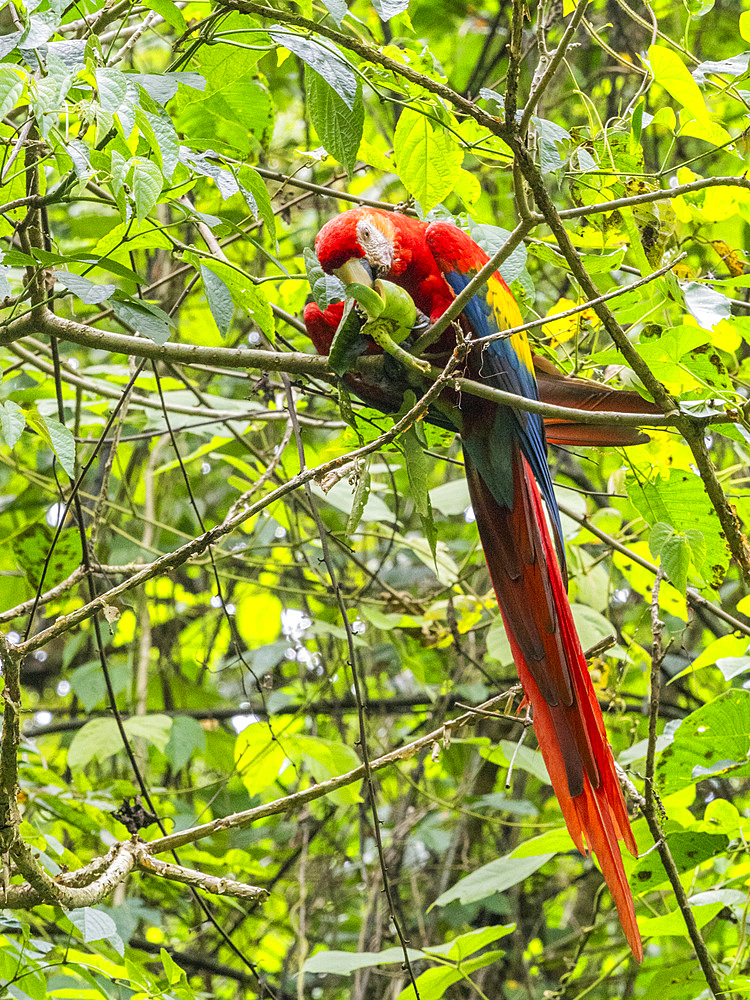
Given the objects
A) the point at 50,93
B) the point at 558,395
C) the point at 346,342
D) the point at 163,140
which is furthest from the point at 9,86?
the point at 558,395

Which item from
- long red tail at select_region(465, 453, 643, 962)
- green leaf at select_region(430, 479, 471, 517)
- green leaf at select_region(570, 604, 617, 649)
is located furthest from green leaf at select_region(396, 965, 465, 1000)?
green leaf at select_region(430, 479, 471, 517)

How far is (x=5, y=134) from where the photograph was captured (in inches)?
41.3

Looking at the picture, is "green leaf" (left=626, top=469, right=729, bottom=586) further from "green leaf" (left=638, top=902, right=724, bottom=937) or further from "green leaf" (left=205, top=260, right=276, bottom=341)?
"green leaf" (left=205, top=260, right=276, bottom=341)

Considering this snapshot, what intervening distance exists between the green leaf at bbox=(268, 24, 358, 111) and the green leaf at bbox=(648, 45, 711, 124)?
1.06ft

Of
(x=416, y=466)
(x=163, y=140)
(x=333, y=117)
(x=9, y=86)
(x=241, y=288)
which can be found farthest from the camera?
(x=416, y=466)

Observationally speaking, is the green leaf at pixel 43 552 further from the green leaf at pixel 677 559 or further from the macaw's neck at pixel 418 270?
the green leaf at pixel 677 559

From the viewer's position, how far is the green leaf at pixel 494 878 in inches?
57.6

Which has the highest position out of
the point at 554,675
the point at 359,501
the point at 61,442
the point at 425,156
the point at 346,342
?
the point at 425,156

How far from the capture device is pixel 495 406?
1.48 metres

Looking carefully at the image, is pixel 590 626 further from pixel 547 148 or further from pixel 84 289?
pixel 84 289

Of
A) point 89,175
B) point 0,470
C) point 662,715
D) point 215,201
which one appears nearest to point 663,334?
point 89,175

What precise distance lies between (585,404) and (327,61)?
66 centimetres

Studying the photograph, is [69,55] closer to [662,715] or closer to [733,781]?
[662,715]

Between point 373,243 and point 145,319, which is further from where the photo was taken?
point 373,243
